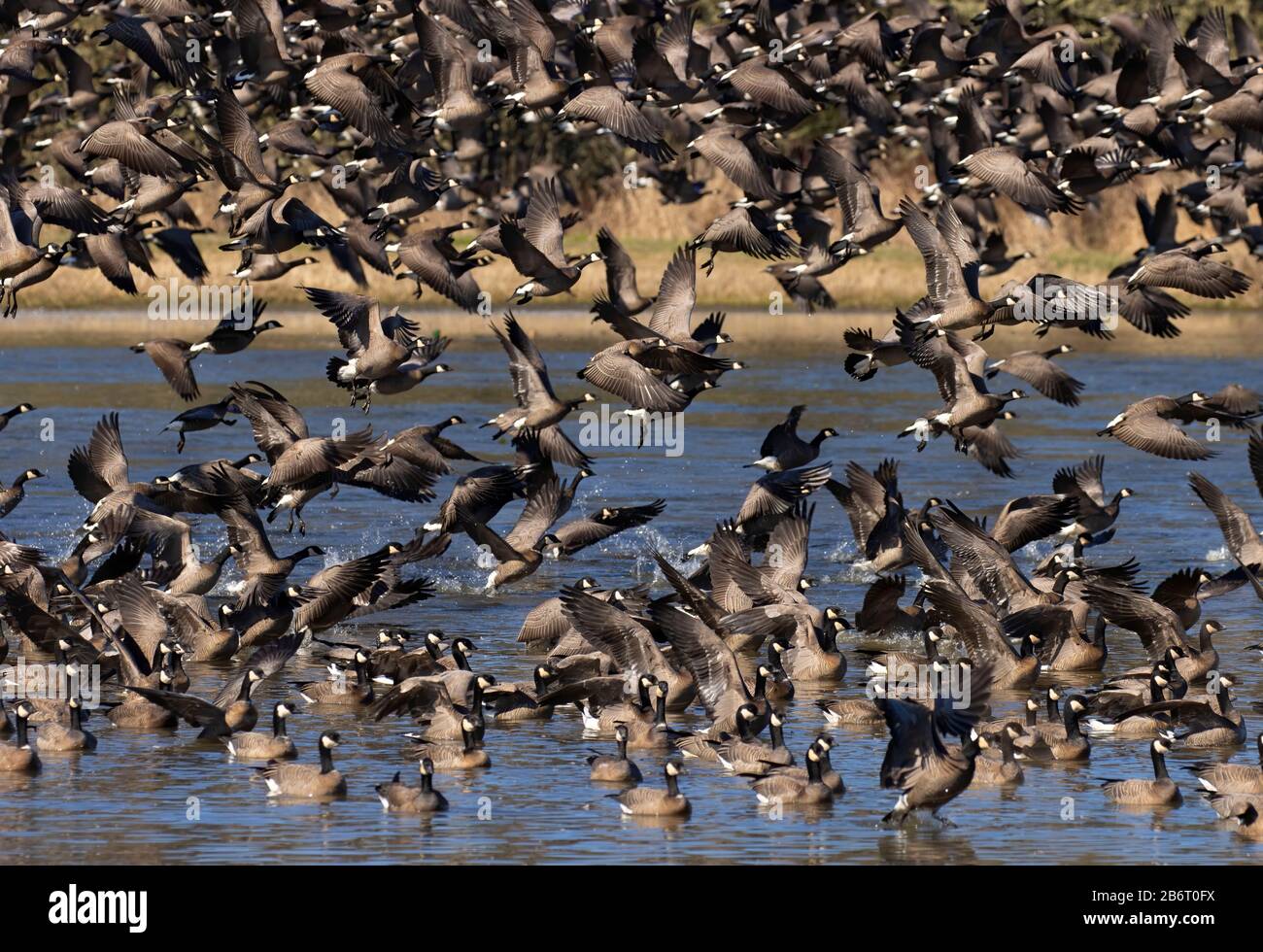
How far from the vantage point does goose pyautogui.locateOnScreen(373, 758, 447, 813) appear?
52.4 ft

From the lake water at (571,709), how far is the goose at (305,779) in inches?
6.7

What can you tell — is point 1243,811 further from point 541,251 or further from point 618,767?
point 541,251

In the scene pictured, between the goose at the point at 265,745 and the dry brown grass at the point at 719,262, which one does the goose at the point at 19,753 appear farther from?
the dry brown grass at the point at 719,262

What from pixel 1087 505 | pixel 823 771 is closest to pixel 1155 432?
pixel 1087 505

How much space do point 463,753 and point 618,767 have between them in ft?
4.82

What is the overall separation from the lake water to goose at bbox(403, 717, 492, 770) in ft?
0.62

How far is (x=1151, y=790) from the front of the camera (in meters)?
16.4

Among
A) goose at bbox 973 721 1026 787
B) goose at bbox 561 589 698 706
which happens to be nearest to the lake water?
goose at bbox 973 721 1026 787

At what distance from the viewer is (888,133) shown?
2922 cm

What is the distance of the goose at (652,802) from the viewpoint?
15.9 metres

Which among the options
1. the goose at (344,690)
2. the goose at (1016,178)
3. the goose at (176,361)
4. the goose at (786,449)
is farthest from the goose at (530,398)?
the goose at (1016,178)
